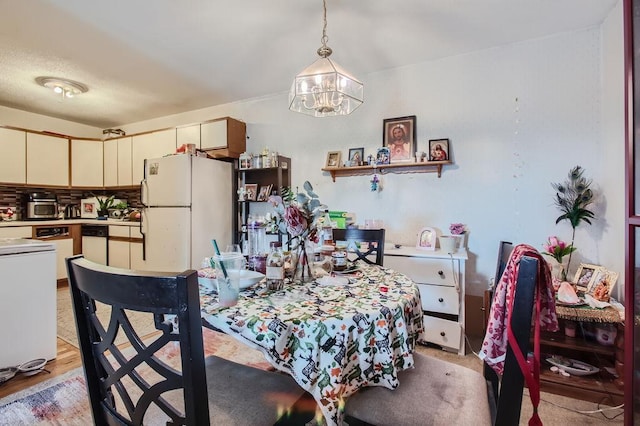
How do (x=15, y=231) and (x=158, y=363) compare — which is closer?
(x=158, y=363)

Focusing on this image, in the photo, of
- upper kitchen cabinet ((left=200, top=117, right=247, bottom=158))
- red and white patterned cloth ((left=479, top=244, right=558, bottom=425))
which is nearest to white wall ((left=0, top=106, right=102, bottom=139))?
upper kitchen cabinet ((left=200, top=117, right=247, bottom=158))

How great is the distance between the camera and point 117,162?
441cm

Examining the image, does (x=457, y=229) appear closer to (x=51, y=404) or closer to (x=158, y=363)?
(x=158, y=363)

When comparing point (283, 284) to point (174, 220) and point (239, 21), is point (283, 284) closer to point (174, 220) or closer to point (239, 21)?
point (239, 21)

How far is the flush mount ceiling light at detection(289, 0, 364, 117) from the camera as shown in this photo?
172cm

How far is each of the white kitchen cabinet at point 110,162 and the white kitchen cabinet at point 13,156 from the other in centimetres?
88

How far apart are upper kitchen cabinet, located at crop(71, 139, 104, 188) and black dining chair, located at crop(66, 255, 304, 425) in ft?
14.6

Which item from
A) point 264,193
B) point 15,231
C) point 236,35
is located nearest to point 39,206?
point 15,231

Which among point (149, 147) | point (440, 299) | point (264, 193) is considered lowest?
point (440, 299)

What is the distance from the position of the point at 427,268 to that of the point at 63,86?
412 cm

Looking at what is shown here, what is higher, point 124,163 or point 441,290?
point 124,163

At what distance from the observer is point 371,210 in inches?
120

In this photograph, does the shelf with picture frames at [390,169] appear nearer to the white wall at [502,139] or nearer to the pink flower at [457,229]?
the white wall at [502,139]

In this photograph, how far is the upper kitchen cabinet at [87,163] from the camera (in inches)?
170
